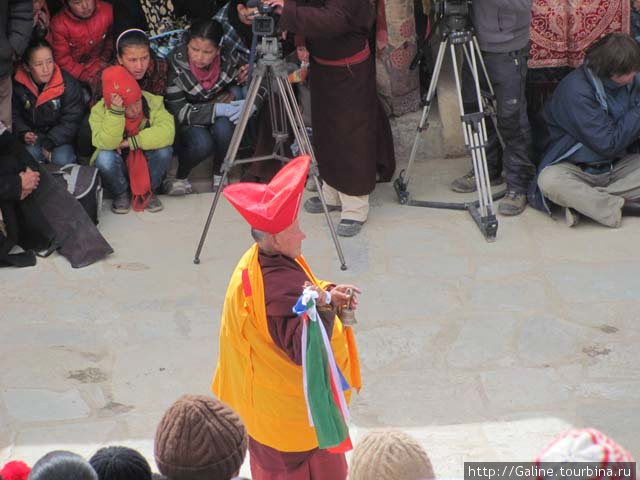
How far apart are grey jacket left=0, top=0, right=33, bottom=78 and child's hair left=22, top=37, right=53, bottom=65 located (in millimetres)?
87

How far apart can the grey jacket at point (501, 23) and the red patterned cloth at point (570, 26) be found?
603 millimetres

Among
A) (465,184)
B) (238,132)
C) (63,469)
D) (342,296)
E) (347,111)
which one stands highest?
(63,469)

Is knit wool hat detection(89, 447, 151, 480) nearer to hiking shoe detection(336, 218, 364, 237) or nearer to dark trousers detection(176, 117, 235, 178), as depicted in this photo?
hiking shoe detection(336, 218, 364, 237)

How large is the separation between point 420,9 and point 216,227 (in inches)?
80.8

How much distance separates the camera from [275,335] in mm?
3760

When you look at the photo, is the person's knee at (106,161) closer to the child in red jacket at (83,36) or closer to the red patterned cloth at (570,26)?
the child in red jacket at (83,36)

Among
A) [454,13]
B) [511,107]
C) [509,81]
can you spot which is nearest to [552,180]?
[511,107]

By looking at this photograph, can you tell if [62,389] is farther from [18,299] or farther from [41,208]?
[41,208]

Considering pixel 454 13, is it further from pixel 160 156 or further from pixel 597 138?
pixel 160 156

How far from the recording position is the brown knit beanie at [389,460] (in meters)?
2.92

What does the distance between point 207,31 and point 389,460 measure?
4564 mm

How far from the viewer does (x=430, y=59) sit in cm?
755

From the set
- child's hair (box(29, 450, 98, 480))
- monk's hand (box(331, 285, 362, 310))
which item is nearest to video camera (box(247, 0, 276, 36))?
monk's hand (box(331, 285, 362, 310))

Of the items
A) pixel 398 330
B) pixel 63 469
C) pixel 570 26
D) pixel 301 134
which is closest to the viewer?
pixel 63 469
